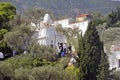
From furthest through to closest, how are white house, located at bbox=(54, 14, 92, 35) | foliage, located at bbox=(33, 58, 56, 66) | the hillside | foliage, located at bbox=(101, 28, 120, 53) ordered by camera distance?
the hillside < white house, located at bbox=(54, 14, 92, 35) < foliage, located at bbox=(101, 28, 120, 53) < foliage, located at bbox=(33, 58, 56, 66)

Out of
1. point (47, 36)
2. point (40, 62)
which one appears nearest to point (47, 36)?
point (47, 36)

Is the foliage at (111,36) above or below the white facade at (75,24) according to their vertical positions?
below

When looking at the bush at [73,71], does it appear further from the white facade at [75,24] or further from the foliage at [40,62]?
the white facade at [75,24]

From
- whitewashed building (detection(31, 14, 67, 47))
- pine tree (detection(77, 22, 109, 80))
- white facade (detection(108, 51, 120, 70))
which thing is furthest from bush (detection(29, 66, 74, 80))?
whitewashed building (detection(31, 14, 67, 47))

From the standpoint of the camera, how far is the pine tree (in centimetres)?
2578

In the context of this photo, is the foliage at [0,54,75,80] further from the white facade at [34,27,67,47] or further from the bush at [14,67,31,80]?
the white facade at [34,27,67,47]

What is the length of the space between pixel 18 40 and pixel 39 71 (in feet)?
18.2

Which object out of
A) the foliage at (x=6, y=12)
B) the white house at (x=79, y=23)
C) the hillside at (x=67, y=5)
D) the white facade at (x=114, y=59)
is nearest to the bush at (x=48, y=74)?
the white facade at (x=114, y=59)

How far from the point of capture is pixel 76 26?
43844mm

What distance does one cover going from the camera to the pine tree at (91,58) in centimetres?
2578

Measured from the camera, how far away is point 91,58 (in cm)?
2620

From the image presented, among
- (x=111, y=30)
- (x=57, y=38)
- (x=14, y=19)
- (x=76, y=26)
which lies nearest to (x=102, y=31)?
(x=111, y=30)

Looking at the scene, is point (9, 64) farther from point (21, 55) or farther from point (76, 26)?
point (76, 26)

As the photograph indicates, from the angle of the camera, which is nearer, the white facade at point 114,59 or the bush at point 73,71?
the bush at point 73,71
